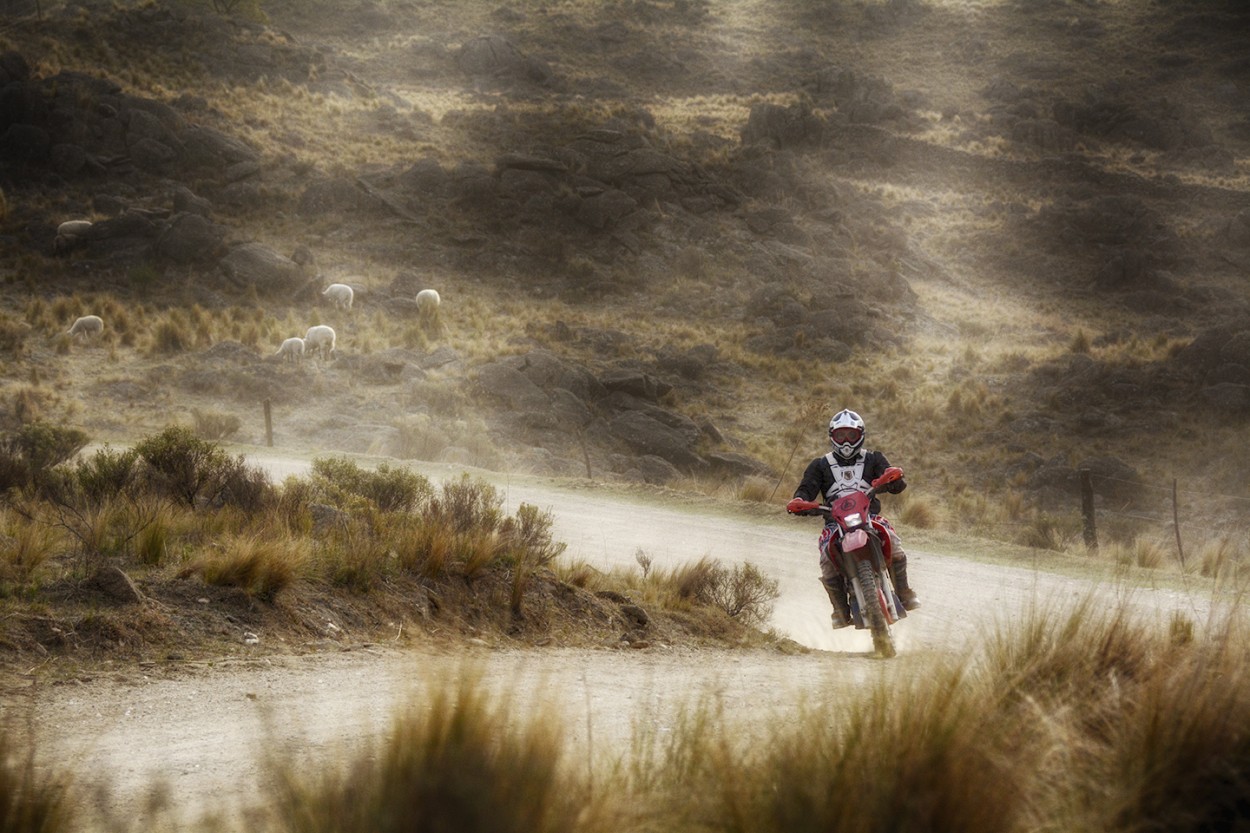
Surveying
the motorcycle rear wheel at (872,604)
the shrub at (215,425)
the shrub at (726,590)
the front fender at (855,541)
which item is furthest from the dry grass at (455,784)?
the shrub at (215,425)

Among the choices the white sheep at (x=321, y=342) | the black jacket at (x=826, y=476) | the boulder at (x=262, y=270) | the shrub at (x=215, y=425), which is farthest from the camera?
the boulder at (x=262, y=270)

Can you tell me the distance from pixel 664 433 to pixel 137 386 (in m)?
15.2

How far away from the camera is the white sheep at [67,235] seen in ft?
144

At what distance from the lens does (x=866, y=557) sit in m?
8.85

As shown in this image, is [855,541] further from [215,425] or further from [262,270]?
[262,270]

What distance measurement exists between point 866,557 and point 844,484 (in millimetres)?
628

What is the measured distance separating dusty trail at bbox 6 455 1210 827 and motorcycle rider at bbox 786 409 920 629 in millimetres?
549

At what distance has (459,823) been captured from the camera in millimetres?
3082

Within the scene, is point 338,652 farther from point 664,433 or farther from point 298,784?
point 664,433

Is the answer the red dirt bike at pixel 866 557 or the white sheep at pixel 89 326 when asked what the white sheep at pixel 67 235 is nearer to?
the white sheep at pixel 89 326

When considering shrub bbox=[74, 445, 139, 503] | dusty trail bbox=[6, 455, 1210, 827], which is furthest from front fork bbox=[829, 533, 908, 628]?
shrub bbox=[74, 445, 139, 503]

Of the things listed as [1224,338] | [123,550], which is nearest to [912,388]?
[1224,338]

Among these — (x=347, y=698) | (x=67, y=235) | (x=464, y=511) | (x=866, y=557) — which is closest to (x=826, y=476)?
(x=866, y=557)

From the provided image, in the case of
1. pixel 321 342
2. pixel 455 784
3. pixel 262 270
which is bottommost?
pixel 455 784
